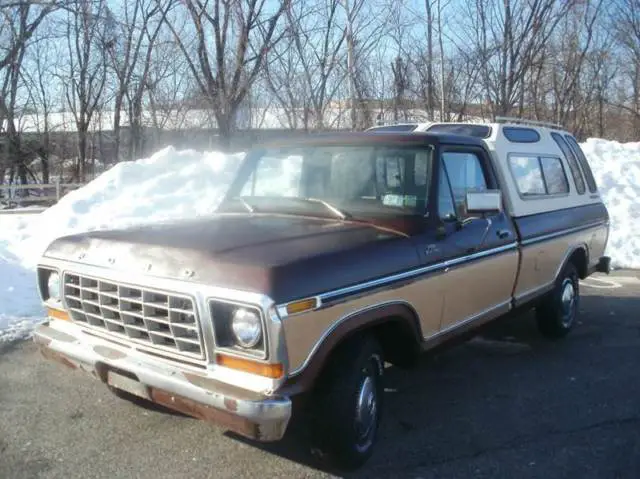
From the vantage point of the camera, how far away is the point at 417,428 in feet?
13.6

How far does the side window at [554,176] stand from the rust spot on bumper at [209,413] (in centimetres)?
402

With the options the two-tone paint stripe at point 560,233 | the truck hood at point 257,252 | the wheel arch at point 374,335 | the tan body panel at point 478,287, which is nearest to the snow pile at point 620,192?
the two-tone paint stripe at point 560,233

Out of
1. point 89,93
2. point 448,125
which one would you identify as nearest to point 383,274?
point 448,125

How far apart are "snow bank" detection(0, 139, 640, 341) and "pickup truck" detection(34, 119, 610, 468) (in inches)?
176

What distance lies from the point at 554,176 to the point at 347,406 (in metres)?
3.84

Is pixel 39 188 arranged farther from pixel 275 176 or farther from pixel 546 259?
pixel 546 259

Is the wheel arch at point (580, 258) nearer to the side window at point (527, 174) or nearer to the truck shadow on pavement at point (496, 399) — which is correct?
the truck shadow on pavement at point (496, 399)

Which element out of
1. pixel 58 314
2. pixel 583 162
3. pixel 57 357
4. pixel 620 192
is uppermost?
pixel 583 162

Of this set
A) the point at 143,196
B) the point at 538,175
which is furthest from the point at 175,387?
the point at 143,196

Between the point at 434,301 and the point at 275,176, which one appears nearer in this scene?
the point at 434,301

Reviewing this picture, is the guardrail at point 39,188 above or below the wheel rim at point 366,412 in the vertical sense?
above

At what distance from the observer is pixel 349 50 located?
19344 mm

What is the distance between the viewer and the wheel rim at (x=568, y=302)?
6.22 meters

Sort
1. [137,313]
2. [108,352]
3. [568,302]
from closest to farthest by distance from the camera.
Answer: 1. [137,313]
2. [108,352]
3. [568,302]
